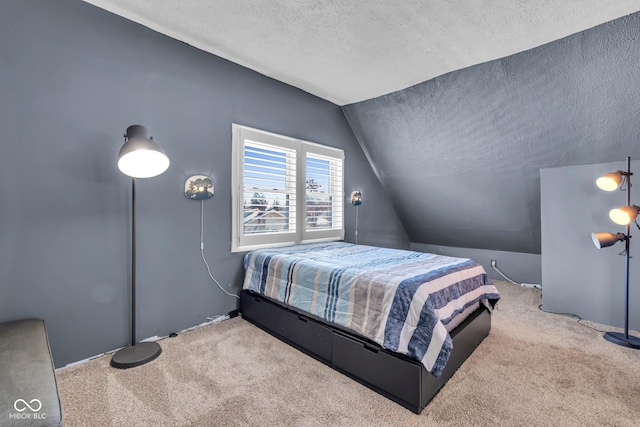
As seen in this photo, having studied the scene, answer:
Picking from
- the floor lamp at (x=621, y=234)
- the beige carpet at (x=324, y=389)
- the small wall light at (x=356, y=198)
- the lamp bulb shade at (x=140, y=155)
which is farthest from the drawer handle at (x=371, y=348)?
the small wall light at (x=356, y=198)

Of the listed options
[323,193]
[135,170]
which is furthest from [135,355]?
[323,193]

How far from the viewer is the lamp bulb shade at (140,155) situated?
195cm

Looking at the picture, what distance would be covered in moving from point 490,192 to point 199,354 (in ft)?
12.6

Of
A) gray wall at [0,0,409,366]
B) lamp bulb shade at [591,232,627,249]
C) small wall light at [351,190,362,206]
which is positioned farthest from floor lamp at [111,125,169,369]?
lamp bulb shade at [591,232,627,249]

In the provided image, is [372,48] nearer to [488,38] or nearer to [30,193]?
[488,38]

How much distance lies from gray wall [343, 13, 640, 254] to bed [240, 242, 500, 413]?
1.75m

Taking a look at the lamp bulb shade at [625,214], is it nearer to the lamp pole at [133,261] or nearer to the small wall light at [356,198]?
the small wall light at [356,198]

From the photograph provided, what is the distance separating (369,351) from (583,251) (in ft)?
8.47

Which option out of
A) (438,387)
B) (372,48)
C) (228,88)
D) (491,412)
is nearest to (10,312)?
(228,88)

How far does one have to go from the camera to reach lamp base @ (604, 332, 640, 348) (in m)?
2.30

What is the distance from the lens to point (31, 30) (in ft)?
6.42

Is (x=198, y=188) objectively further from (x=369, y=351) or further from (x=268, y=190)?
(x=369, y=351)

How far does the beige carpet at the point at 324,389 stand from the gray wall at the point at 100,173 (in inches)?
17.1

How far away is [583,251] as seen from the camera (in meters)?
2.89
